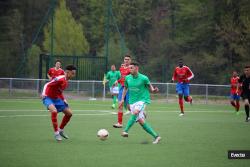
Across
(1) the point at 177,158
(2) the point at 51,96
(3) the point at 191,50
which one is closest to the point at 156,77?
(3) the point at 191,50

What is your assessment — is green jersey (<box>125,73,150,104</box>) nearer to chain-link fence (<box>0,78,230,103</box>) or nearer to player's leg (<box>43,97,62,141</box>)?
player's leg (<box>43,97,62,141</box>)

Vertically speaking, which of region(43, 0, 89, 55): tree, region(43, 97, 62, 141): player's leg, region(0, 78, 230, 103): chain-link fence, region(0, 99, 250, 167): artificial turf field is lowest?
region(0, 78, 230, 103): chain-link fence

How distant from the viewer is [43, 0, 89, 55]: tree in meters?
56.3

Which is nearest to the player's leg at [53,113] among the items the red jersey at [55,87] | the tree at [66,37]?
the red jersey at [55,87]

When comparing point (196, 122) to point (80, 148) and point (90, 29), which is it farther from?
point (90, 29)

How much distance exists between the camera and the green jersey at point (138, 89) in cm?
1536

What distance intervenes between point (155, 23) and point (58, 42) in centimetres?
1133

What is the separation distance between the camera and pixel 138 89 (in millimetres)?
15414

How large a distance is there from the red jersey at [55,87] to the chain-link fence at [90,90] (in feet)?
79.3

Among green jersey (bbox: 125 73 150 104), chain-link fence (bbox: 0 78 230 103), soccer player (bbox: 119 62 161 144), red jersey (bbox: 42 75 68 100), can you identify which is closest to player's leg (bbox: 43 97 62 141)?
red jersey (bbox: 42 75 68 100)

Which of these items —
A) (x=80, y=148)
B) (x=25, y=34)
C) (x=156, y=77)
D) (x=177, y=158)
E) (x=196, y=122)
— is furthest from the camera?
(x=25, y=34)

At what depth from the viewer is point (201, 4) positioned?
5688 centimetres

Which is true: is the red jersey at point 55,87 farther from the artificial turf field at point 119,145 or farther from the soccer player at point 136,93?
the soccer player at point 136,93

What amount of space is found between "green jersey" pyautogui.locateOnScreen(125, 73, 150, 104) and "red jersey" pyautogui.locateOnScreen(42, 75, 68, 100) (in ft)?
5.43
